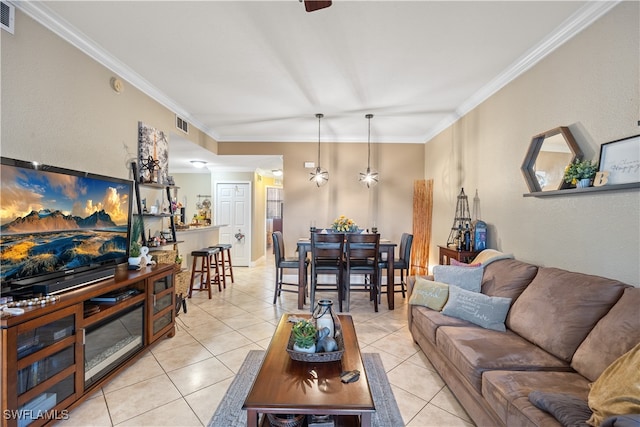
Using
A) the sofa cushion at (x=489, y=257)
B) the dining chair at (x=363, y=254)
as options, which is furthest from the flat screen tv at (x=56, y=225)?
the sofa cushion at (x=489, y=257)

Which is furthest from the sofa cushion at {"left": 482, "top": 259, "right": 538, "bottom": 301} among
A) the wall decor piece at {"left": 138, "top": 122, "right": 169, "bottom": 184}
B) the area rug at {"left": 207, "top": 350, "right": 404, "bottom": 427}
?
the wall decor piece at {"left": 138, "top": 122, "right": 169, "bottom": 184}

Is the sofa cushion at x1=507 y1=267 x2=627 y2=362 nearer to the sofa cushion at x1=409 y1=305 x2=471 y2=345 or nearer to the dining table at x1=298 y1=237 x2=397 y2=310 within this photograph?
the sofa cushion at x1=409 y1=305 x2=471 y2=345

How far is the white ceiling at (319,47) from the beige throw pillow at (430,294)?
2.11m

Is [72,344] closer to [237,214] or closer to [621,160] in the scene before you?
[621,160]

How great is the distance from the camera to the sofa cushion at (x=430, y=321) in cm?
234

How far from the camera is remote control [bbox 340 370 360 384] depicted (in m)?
1.52

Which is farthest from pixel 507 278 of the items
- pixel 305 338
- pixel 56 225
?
pixel 56 225

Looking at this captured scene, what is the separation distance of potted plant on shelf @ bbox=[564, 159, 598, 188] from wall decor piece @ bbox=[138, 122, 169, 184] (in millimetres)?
3902

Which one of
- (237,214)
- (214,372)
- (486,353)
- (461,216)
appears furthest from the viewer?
(237,214)

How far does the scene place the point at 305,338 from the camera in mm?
1764

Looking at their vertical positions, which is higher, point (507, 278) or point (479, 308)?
point (507, 278)

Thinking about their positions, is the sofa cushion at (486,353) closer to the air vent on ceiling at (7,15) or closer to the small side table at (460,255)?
the small side table at (460,255)

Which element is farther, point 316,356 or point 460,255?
point 460,255

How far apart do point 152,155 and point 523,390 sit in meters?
3.92
